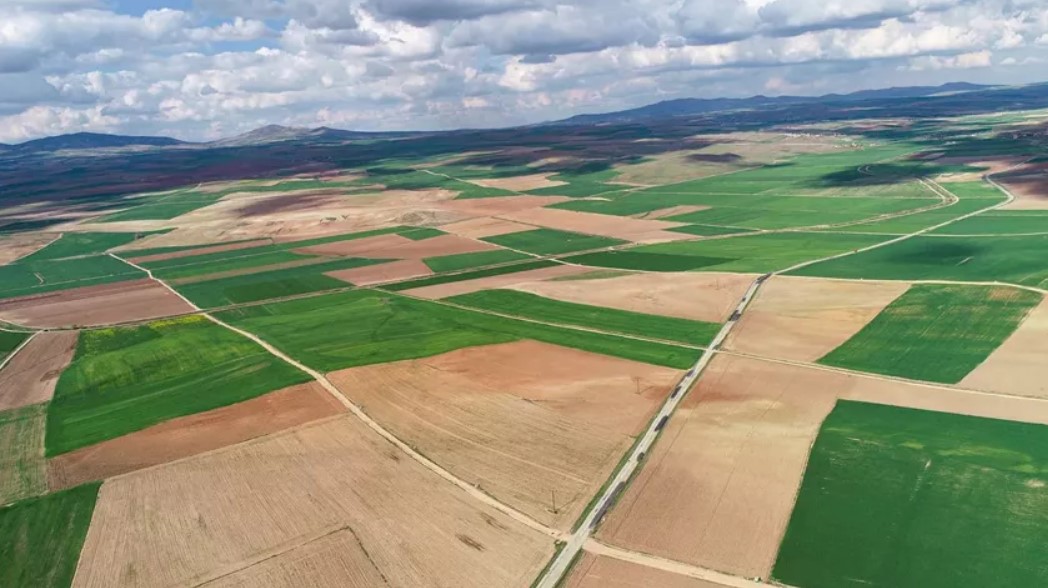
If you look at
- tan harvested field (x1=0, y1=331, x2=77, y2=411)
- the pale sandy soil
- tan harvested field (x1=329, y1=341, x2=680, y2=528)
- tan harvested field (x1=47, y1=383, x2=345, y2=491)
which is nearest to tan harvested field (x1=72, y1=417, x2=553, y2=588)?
tan harvested field (x1=47, y1=383, x2=345, y2=491)

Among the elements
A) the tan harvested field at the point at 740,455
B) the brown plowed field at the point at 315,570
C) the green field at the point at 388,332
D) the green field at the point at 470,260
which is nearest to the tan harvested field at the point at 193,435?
the green field at the point at 388,332

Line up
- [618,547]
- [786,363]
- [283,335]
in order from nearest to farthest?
1. [618,547]
2. [786,363]
3. [283,335]

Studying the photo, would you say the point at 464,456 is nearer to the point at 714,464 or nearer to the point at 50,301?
the point at 714,464

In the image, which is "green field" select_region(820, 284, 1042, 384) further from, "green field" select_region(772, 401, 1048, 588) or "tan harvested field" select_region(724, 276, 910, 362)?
"green field" select_region(772, 401, 1048, 588)

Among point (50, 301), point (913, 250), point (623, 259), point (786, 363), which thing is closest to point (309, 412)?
point (786, 363)

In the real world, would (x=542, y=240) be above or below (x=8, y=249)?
below

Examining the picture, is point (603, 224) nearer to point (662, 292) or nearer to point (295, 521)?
point (662, 292)

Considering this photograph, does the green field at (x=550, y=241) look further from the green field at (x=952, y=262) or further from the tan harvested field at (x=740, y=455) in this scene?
the tan harvested field at (x=740, y=455)
